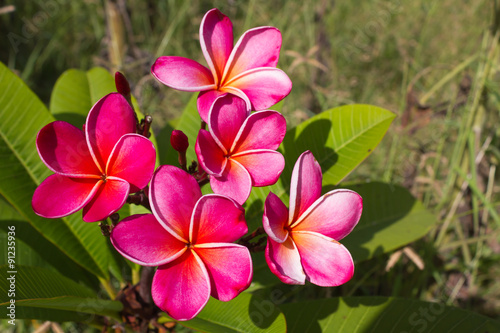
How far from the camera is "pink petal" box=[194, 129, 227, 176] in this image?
80cm

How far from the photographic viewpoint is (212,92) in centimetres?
92

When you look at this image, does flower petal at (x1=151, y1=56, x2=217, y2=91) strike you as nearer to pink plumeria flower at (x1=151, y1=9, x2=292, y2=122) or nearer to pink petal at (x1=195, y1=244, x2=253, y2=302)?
pink plumeria flower at (x1=151, y1=9, x2=292, y2=122)

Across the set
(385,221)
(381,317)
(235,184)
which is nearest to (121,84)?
(235,184)

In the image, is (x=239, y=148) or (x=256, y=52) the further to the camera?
(x=256, y=52)

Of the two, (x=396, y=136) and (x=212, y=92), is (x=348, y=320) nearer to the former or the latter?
(x=212, y=92)

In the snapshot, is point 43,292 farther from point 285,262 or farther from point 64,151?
point 285,262

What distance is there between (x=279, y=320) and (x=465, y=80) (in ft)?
5.02

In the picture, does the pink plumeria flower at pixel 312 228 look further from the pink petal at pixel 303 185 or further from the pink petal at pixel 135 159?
the pink petal at pixel 135 159

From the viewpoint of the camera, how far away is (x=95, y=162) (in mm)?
843

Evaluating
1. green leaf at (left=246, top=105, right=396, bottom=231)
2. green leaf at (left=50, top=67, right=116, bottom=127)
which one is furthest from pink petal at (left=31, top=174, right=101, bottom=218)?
green leaf at (left=50, top=67, right=116, bottom=127)

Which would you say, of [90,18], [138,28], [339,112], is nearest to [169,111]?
[138,28]

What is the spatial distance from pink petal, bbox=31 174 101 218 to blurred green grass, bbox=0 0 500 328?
3.89 ft

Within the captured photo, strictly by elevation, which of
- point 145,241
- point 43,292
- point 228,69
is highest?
point 228,69

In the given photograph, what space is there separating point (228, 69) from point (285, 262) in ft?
1.52
